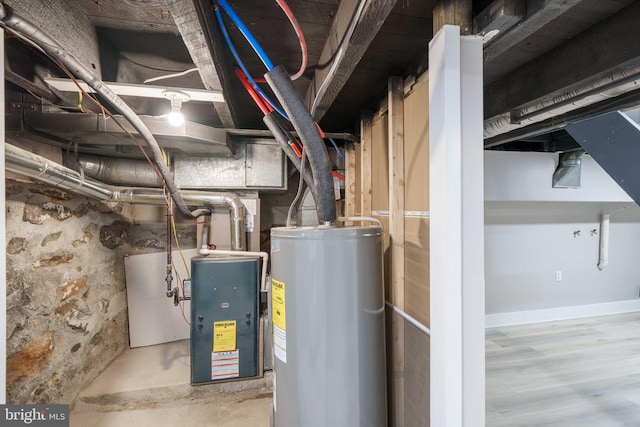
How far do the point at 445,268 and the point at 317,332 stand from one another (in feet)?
1.93

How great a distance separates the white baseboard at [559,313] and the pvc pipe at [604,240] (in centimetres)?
60

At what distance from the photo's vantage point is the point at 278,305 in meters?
1.20

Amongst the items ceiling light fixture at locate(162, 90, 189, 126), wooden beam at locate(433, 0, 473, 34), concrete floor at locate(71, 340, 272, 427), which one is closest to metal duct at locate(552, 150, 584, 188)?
wooden beam at locate(433, 0, 473, 34)

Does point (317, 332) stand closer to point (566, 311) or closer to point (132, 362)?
point (132, 362)

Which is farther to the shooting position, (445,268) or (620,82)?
(620,82)

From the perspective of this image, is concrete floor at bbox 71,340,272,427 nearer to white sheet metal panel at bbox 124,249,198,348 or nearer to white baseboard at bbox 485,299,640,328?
white sheet metal panel at bbox 124,249,198,348

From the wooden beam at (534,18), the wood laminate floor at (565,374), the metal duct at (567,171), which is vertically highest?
the wooden beam at (534,18)

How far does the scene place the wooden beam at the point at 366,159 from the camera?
1851mm

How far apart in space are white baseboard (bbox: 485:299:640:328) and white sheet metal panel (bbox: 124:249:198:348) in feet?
11.6

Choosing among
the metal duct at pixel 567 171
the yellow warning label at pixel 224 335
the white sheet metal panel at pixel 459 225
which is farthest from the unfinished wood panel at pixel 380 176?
the metal duct at pixel 567 171

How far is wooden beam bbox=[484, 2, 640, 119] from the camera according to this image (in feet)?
3.69

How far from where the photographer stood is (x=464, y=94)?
2.79ft

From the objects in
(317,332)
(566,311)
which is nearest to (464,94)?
(317,332)

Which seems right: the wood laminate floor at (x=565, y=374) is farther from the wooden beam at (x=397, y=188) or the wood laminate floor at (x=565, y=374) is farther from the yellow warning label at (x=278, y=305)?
the yellow warning label at (x=278, y=305)
